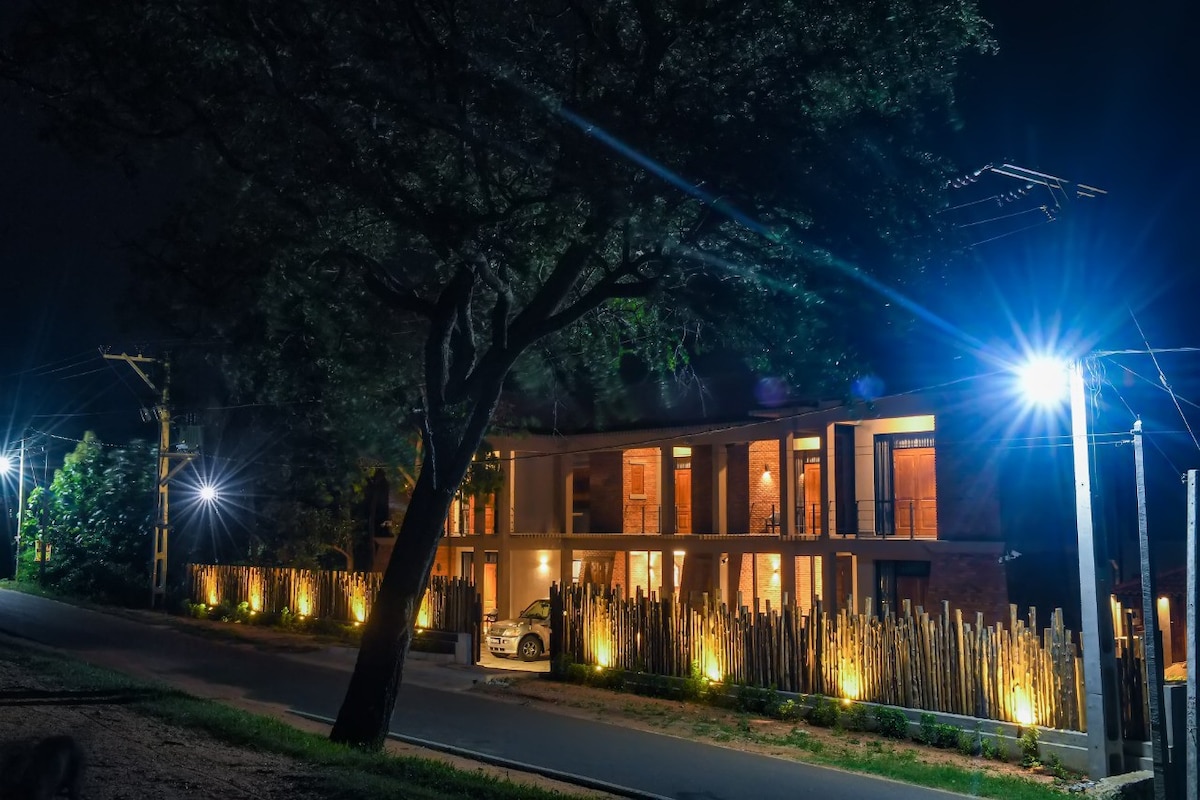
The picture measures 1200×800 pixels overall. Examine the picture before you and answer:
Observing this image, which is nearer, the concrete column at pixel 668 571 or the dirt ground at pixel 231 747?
the dirt ground at pixel 231 747

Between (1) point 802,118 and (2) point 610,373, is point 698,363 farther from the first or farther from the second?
(1) point 802,118

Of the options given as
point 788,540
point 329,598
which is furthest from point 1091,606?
point 329,598

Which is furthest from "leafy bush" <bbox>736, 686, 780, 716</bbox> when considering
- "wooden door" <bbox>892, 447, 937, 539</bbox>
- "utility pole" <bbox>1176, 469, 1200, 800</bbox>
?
"wooden door" <bbox>892, 447, 937, 539</bbox>

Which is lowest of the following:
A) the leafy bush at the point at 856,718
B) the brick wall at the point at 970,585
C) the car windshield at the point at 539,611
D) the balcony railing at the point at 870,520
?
the leafy bush at the point at 856,718

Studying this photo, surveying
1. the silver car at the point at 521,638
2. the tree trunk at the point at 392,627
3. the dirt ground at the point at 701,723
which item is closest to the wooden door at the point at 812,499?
the silver car at the point at 521,638

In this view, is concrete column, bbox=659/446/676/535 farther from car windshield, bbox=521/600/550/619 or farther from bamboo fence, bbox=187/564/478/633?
bamboo fence, bbox=187/564/478/633

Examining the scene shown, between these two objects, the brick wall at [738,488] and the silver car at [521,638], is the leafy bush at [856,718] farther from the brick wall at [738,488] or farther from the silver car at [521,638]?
the brick wall at [738,488]

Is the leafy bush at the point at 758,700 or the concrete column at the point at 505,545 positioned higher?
the concrete column at the point at 505,545

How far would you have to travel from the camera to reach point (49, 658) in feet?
65.9

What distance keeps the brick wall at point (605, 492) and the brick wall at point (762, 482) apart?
4828 mm

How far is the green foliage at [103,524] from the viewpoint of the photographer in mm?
39500

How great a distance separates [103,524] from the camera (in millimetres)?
41312

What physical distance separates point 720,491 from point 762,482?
1.15 meters

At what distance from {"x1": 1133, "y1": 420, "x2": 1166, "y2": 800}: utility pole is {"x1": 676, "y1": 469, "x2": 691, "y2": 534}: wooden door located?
63.1 ft
